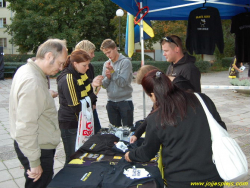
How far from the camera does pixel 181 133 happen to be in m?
1.59

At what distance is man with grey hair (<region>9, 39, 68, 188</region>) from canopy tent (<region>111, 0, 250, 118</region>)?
2.13m

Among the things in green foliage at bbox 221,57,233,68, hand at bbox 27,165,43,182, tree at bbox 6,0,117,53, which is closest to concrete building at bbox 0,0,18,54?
tree at bbox 6,0,117,53

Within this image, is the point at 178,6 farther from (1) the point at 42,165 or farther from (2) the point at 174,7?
(1) the point at 42,165

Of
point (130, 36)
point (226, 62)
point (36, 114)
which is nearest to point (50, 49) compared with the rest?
point (36, 114)

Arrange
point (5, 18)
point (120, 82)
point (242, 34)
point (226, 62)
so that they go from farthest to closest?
point (5, 18)
point (226, 62)
point (242, 34)
point (120, 82)

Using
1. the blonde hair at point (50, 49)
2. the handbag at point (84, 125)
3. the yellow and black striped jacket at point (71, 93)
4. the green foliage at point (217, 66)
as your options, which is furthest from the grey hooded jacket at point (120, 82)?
the green foliage at point (217, 66)

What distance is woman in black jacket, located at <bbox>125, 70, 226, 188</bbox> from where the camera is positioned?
1.59m

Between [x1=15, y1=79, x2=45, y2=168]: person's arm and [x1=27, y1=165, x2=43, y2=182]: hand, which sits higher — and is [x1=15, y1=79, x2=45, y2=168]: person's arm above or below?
above

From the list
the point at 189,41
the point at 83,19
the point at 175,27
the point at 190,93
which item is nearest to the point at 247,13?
the point at 189,41

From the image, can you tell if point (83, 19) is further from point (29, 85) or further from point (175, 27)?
point (29, 85)

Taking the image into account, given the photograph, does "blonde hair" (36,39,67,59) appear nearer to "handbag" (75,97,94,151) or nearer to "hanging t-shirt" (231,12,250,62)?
"handbag" (75,97,94,151)

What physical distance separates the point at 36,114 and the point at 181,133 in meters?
1.04

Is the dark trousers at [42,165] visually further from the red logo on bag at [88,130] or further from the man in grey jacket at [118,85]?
the man in grey jacket at [118,85]

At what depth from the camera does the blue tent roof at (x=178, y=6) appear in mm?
3980
